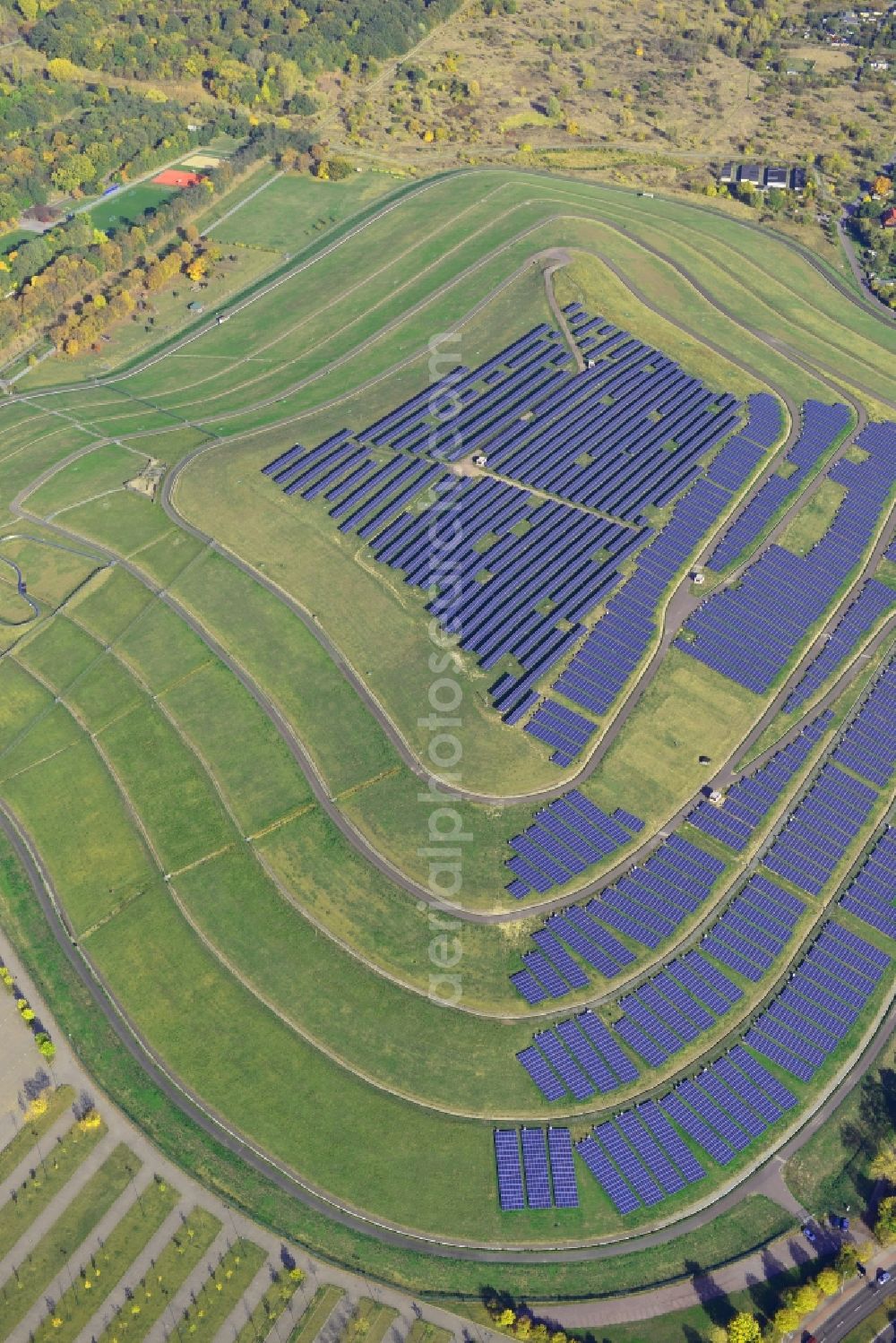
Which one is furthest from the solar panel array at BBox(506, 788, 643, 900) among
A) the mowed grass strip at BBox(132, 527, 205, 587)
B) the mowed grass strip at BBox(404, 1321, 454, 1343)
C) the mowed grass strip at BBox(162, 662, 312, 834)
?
the mowed grass strip at BBox(132, 527, 205, 587)

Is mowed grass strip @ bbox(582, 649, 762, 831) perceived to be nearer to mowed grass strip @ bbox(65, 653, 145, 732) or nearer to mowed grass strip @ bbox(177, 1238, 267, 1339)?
mowed grass strip @ bbox(177, 1238, 267, 1339)

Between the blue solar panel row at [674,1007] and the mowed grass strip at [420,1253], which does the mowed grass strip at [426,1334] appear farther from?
the blue solar panel row at [674,1007]

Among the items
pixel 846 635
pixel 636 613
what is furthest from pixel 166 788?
pixel 846 635

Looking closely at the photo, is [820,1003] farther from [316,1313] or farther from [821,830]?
[316,1313]

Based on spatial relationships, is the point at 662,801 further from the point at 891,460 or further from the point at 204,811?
the point at 891,460

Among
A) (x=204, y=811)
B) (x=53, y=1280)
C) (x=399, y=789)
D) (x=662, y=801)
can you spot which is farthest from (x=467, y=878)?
(x=53, y=1280)

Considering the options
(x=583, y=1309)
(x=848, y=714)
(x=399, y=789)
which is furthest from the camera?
(x=848, y=714)
